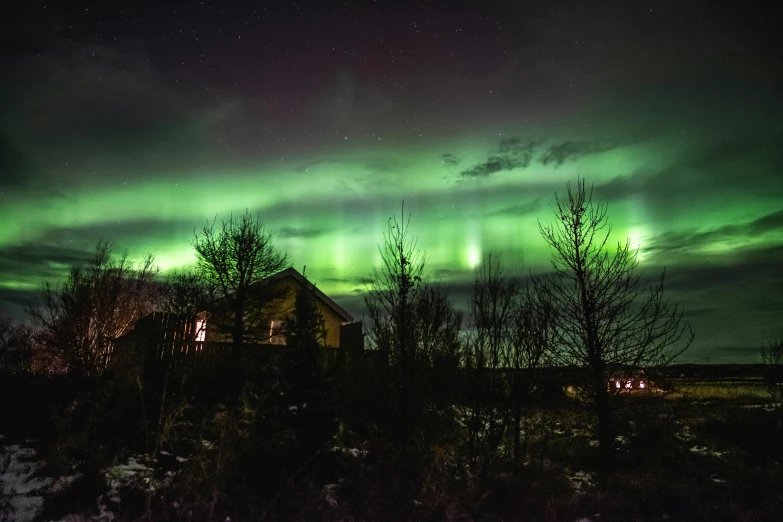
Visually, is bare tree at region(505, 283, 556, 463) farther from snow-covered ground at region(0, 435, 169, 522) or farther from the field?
snow-covered ground at region(0, 435, 169, 522)

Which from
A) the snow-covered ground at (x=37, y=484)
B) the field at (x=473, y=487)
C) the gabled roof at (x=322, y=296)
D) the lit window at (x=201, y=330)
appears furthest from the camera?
the gabled roof at (x=322, y=296)

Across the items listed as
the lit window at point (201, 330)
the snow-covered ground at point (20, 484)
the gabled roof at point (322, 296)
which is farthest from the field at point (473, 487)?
the gabled roof at point (322, 296)

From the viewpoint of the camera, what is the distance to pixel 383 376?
9.98 m

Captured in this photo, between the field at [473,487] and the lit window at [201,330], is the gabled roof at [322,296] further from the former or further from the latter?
the field at [473,487]

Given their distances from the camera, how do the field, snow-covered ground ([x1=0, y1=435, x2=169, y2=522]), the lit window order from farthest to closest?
the lit window < the field < snow-covered ground ([x1=0, y1=435, x2=169, y2=522])

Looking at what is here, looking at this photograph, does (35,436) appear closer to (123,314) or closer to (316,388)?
(316,388)

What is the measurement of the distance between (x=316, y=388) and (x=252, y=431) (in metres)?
1.50

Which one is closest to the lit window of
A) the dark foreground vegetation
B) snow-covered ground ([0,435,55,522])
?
the dark foreground vegetation

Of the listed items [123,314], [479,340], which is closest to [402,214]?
[479,340]

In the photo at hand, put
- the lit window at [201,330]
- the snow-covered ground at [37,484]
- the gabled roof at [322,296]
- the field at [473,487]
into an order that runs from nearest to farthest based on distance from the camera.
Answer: the snow-covered ground at [37,484] → the field at [473,487] → the lit window at [201,330] → the gabled roof at [322,296]

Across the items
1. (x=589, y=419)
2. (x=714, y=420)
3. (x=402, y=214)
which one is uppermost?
(x=402, y=214)

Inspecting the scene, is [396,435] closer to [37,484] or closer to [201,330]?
[37,484]

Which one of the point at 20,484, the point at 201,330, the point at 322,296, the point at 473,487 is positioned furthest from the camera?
the point at 322,296

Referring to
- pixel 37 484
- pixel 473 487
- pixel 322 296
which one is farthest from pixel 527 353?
pixel 322 296
